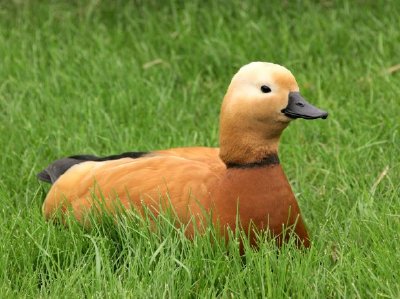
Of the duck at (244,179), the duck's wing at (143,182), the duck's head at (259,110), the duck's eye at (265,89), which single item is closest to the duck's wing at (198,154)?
the duck's wing at (143,182)

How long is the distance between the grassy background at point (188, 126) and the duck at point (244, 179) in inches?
3.6

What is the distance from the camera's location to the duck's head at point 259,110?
3.40 meters

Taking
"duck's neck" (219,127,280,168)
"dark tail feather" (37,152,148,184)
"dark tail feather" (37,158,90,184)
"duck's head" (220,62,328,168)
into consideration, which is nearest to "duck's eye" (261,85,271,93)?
"duck's head" (220,62,328,168)

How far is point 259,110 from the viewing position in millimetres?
3408

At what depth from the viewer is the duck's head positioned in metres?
3.40

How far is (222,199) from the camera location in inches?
135

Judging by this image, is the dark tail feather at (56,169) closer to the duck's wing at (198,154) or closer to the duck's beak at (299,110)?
the duck's wing at (198,154)

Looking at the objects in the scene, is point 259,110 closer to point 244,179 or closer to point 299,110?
point 299,110

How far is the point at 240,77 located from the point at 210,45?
2.19 m

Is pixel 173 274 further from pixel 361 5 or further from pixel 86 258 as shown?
pixel 361 5

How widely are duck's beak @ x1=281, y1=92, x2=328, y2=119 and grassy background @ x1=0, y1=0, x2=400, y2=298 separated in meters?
0.46

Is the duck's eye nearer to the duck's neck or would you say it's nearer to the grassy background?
the duck's neck

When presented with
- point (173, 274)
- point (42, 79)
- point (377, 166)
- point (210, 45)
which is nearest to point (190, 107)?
point (210, 45)

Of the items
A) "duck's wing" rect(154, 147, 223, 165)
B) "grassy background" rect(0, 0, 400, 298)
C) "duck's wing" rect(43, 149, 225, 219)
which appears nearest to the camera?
"grassy background" rect(0, 0, 400, 298)
